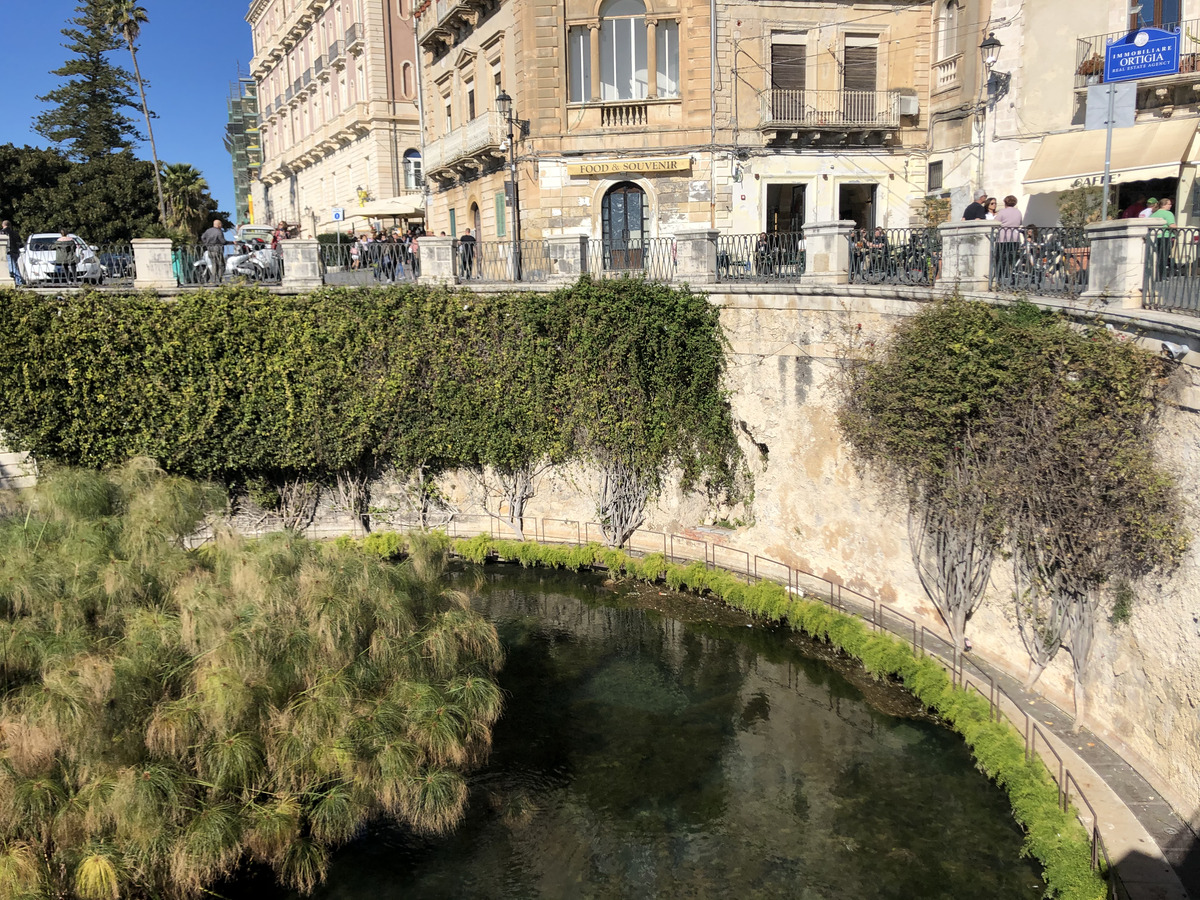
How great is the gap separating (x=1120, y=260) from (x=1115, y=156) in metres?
8.11

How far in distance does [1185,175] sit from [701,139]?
9289mm

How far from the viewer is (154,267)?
1827 cm

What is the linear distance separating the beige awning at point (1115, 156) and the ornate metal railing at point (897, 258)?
4.57 m

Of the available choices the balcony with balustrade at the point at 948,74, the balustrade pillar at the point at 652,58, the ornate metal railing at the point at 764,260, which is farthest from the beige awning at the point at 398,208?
the balcony with balustrade at the point at 948,74

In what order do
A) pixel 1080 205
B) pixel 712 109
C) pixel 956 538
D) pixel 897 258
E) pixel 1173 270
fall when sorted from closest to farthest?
pixel 1173 270, pixel 956 538, pixel 897 258, pixel 1080 205, pixel 712 109

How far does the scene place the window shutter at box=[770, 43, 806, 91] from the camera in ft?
69.2

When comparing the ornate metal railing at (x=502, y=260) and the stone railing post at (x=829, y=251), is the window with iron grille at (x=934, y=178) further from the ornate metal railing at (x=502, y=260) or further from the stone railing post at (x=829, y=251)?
the ornate metal railing at (x=502, y=260)

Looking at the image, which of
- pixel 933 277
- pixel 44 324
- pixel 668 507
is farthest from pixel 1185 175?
pixel 44 324

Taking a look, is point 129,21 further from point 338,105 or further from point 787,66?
point 787,66

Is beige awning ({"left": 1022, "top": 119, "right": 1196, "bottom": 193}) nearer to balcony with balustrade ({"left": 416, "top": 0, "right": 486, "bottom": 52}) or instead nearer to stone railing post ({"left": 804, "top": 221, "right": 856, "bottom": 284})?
stone railing post ({"left": 804, "top": 221, "right": 856, "bottom": 284})

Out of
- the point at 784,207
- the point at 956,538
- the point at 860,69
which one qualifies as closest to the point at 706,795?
the point at 956,538

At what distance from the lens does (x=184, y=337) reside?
1773cm

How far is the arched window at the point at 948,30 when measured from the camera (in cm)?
2033

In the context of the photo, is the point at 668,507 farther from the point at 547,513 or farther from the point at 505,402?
the point at 505,402
